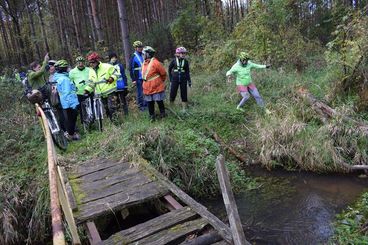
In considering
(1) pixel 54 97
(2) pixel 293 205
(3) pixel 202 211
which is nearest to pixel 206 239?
(3) pixel 202 211

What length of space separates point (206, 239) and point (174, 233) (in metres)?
0.44

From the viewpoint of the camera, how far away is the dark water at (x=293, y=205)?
6051mm

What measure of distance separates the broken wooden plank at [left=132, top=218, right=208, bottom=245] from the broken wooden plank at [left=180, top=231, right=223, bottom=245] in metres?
0.17

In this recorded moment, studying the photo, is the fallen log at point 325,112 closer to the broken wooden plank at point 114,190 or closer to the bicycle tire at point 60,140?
the broken wooden plank at point 114,190

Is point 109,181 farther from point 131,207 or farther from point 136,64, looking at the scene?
point 136,64

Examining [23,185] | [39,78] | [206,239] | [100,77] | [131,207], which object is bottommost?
[131,207]

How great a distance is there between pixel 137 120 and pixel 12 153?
2.95 m

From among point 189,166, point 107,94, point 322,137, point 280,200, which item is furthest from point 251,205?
point 107,94

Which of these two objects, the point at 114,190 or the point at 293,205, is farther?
the point at 293,205

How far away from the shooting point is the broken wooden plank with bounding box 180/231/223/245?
4472mm

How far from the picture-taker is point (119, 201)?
5.62 m

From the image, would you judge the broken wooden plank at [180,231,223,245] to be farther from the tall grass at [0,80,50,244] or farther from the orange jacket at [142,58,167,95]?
the orange jacket at [142,58,167,95]

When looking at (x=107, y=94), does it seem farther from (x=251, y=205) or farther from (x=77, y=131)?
(x=251, y=205)

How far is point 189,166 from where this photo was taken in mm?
7777
